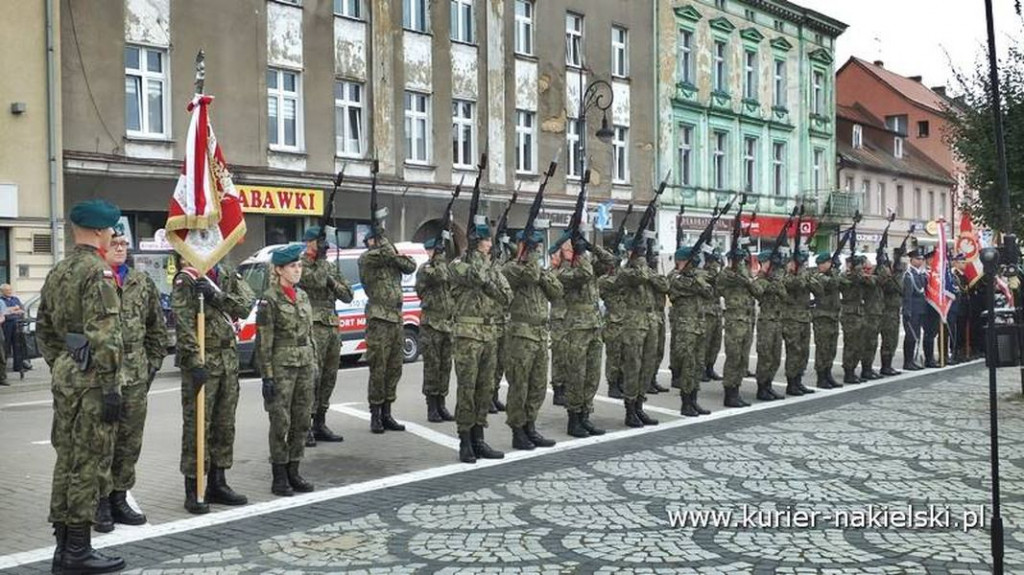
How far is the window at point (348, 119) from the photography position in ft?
82.3

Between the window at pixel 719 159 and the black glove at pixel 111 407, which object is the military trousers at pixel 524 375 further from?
the window at pixel 719 159

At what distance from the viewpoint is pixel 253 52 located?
75.8 feet

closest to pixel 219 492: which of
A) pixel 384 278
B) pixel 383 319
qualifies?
pixel 383 319

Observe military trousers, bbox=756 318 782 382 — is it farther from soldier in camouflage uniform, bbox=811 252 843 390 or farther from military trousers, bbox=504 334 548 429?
military trousers, bbox=504 334 548 429

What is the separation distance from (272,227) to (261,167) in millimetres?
1483

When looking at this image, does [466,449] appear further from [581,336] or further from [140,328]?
[140,328]

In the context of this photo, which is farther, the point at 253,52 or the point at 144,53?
the point at 253,52

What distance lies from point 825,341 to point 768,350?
5.88 ft

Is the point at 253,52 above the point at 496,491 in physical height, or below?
above

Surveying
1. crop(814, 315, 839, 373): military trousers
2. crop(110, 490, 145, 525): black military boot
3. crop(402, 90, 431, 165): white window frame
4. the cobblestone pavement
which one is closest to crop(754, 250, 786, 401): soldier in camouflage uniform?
crop(814, 315, 839, 373): military trousers

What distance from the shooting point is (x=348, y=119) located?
25406 millimetres

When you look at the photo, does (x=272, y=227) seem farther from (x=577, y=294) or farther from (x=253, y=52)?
(x=577, y=294)

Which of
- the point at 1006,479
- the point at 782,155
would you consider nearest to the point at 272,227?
the point at 1006,479

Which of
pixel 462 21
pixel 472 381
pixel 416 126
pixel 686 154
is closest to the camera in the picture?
pixel 472 381
